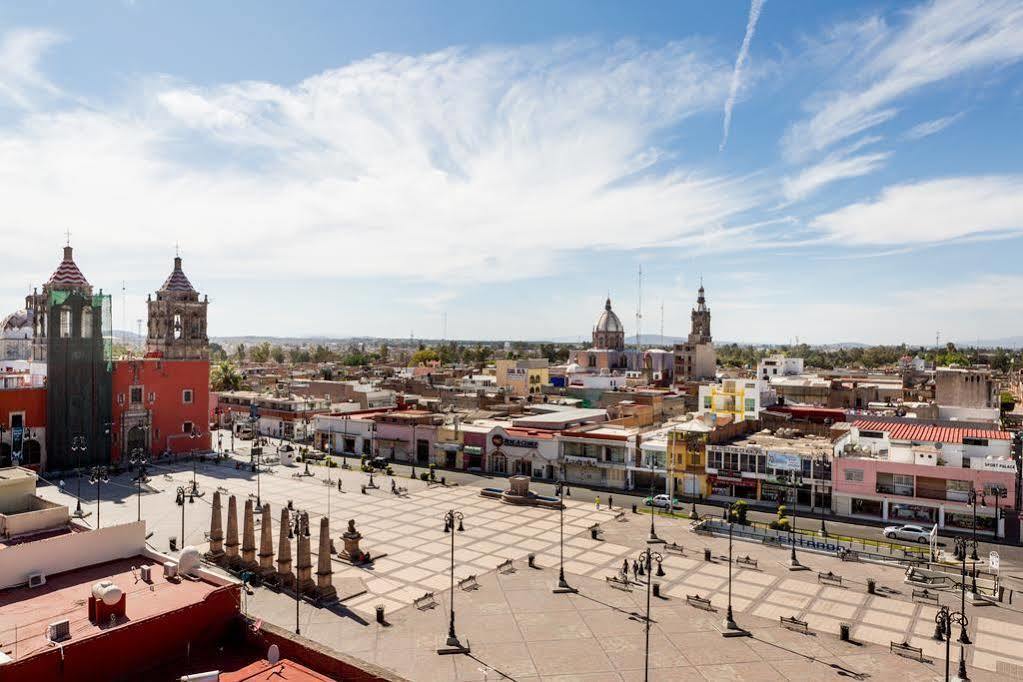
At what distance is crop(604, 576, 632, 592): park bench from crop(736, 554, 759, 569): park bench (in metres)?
7.29

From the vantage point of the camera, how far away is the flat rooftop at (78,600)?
16.0 metres

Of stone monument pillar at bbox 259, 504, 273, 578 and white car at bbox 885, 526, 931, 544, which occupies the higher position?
stone monument pillar at bbox 259, 504, 273, 578

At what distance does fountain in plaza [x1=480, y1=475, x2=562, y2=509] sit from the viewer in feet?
167

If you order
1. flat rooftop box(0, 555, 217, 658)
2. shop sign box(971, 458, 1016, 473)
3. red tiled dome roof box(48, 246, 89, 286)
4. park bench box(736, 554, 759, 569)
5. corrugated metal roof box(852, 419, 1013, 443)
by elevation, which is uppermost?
red tiled dome roof box(48, 246, 89, 286)

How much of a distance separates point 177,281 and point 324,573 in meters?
59.8

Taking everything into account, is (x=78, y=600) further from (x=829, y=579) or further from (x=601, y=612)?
(x=829, y=579)

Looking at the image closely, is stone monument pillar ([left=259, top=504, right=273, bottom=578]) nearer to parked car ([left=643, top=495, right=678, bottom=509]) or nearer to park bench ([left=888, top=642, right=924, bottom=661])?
parked car ([left=643, top=495, right=678, bottom=509])

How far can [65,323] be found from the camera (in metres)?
61.5

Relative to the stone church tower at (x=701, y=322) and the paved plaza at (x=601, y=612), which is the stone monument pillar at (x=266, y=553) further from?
the stone church tower at (x=701, y=322)

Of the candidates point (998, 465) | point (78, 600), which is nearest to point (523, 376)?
point (998, 465)

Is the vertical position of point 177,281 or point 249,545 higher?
point 177,281

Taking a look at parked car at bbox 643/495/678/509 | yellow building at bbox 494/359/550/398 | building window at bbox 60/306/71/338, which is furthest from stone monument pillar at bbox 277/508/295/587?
yellow building at bbox 494/359/550/398

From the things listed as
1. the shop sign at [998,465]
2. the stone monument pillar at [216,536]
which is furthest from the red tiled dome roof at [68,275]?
the shop sign at [998,465]

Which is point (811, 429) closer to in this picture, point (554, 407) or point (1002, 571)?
point (1002, 571)
